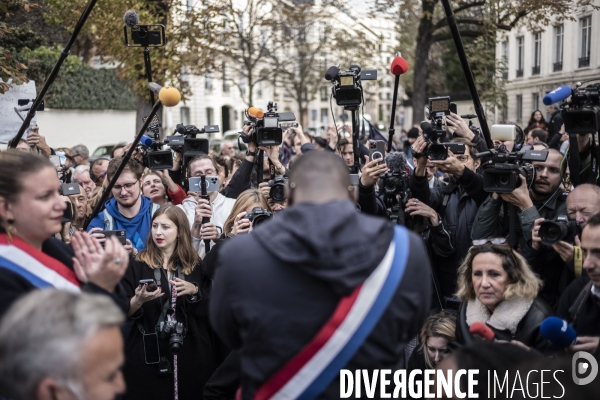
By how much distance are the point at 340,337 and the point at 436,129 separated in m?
3.04

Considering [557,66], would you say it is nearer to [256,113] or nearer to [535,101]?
[535,101]

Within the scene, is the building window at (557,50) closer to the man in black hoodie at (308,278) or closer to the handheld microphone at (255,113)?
the handheld microphone at (255,113)

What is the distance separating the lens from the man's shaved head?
254 cm

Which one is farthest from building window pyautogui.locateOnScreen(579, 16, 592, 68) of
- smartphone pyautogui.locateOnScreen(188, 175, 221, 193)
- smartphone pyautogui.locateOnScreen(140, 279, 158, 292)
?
smartphone pyautogui.locateOnScreen(140, 279, 158, 292)

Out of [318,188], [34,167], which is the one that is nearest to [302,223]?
[318,188]

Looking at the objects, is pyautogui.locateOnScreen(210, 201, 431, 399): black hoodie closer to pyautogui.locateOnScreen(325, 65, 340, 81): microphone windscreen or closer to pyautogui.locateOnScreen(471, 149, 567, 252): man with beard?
pyautogui.locateOnScreen(471, 149, 567, 252): man with beard

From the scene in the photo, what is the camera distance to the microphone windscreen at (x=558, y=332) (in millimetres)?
2924

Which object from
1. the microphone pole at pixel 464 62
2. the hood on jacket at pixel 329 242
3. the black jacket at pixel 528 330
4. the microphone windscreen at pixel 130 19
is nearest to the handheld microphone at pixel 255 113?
the microphone windscreen at pixel 130 19

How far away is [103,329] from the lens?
2053 mm

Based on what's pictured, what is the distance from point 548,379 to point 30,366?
151 centimetres

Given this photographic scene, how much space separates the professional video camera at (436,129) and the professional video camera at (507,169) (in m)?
0.51

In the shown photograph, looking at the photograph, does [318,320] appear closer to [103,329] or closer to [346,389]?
[346,389]

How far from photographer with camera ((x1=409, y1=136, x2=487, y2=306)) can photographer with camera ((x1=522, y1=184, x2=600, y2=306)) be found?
0.88 m

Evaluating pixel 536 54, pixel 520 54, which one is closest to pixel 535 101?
pixel 536 54
